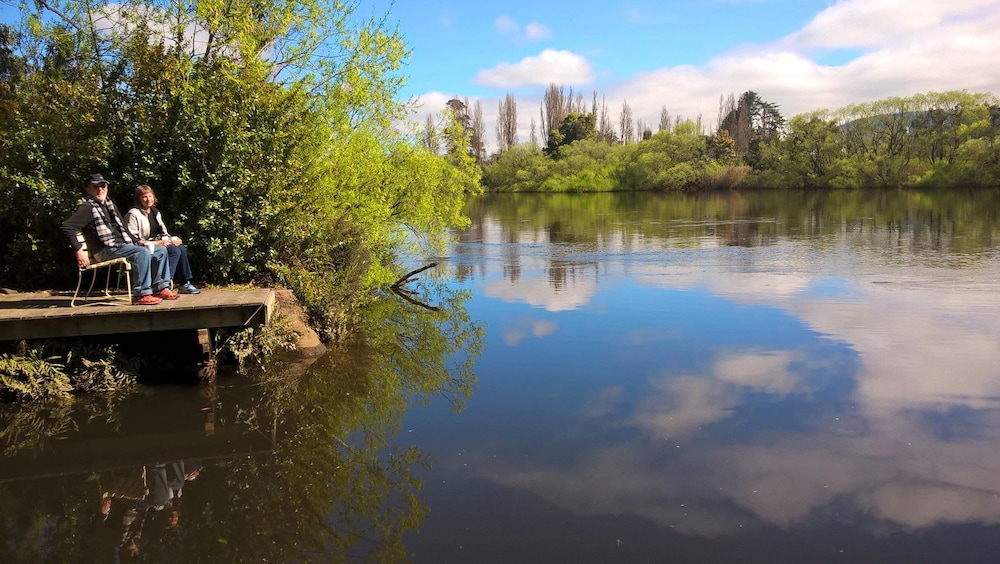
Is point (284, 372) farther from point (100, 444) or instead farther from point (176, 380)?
point (100, 444)

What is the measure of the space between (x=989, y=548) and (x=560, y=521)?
311cm

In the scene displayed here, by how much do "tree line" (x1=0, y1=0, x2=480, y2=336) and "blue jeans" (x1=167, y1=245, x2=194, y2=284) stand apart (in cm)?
47

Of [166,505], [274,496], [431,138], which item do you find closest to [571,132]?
[431,138]

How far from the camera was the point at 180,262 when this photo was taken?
9.28 metres

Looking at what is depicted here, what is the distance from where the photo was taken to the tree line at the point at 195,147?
931 cm

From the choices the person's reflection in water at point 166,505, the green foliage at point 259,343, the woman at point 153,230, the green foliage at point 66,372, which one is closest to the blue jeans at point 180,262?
the woman at point 153,230

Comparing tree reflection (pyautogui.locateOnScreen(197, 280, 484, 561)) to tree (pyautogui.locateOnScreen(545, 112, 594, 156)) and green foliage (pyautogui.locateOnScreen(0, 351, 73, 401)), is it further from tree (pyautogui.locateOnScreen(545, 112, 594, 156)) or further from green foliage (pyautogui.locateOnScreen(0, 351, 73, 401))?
tree (pyautogui.locateOnScreen(545, 112, 594, 156))

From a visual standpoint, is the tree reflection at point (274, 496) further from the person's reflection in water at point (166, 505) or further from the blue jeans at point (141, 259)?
the blue jeans at point (141, 259)

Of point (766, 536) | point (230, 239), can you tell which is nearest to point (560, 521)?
point (766, 536)

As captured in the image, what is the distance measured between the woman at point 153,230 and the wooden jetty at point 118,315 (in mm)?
429

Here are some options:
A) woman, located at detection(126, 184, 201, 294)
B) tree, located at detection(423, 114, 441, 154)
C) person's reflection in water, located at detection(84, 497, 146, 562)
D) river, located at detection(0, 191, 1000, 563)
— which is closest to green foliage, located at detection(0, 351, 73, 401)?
river, located at detection(0, 191, 1000, 563)

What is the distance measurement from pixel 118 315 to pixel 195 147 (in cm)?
270

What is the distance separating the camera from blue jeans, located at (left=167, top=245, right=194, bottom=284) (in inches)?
348

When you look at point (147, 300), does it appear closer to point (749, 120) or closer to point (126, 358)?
point (126, 358)
